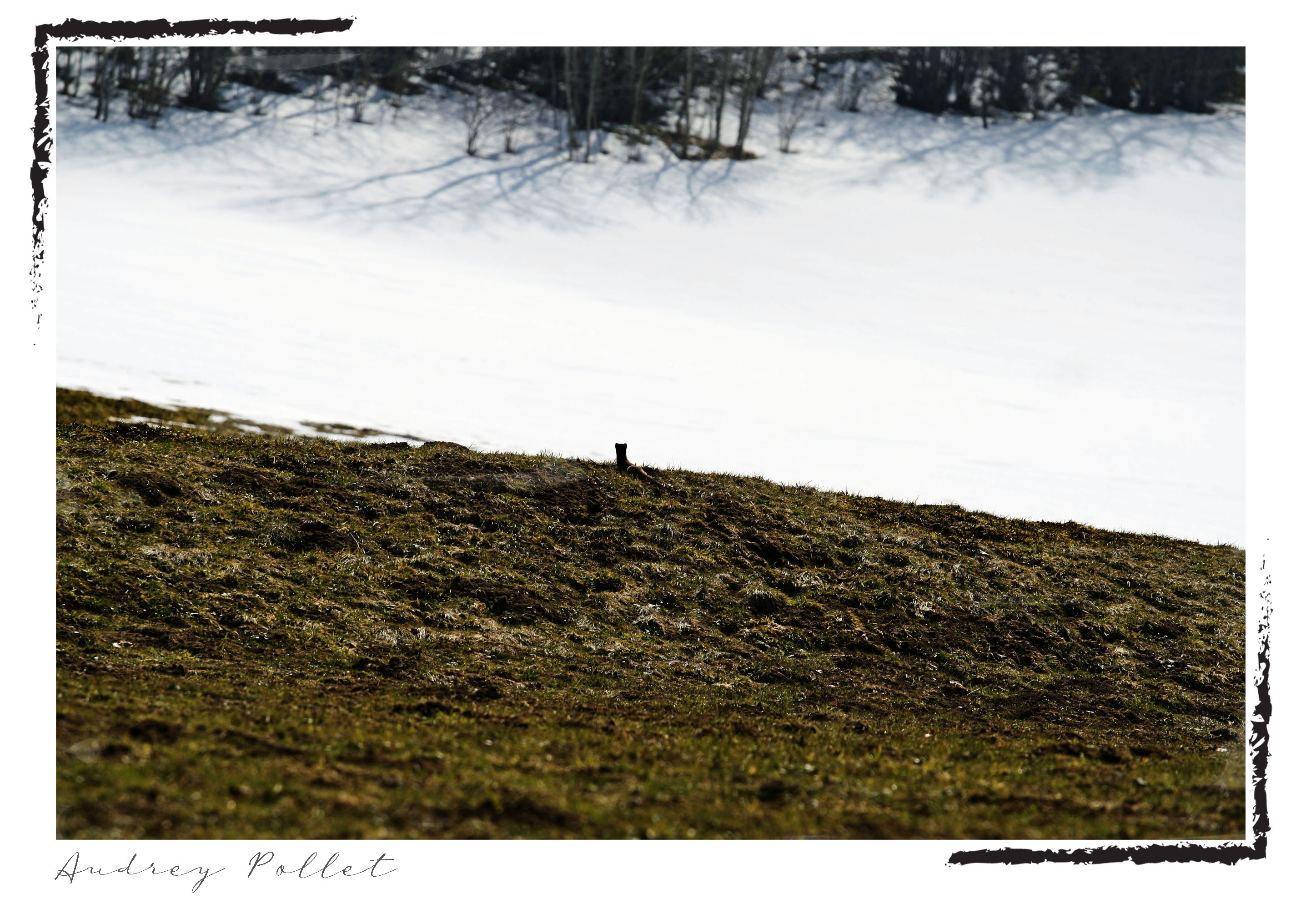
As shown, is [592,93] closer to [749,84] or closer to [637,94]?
[637,94]

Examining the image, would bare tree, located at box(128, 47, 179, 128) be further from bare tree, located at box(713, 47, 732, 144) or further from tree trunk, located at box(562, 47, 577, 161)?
bare tree, located at box(713, 47, 732, 144)

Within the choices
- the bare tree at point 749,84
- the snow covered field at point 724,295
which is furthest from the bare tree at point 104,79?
the bare tree at point 749,84

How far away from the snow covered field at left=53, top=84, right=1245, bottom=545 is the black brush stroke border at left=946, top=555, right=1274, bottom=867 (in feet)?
48.4

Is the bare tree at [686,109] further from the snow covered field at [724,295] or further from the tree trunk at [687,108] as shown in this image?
the snow covered field at [724,295]

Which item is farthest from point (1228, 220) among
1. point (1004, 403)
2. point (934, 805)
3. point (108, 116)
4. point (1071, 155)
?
point (108, 116)

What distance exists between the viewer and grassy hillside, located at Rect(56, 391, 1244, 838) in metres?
7.33

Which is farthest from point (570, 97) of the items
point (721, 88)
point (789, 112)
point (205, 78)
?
point (205, 78)

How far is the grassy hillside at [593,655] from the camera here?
7332 mm

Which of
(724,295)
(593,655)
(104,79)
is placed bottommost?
(593,655)

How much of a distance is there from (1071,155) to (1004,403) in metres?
31.4

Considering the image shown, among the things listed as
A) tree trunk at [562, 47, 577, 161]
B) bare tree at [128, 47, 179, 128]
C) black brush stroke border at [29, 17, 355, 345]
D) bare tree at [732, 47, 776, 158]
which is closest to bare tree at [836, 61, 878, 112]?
bare tree at [732, 47, 776, 158]
